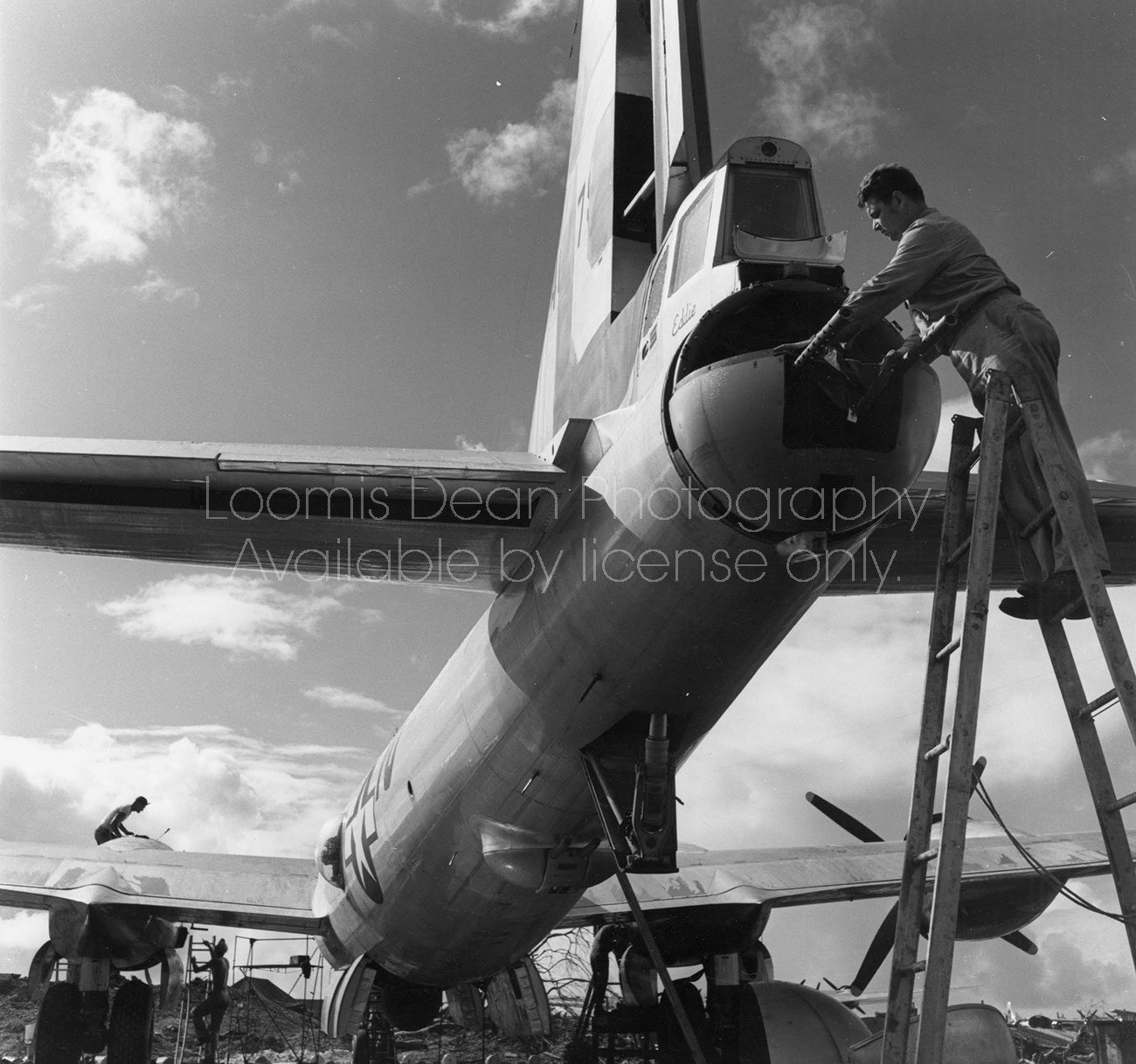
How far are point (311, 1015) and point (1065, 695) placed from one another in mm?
25819

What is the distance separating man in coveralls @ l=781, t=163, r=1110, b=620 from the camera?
3.84m

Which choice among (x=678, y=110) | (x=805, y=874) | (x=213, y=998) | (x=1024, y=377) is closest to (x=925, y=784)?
(x=1024, y=377)

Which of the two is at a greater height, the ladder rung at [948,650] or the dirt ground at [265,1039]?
the ladder rung at [948,650]

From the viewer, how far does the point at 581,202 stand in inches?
311

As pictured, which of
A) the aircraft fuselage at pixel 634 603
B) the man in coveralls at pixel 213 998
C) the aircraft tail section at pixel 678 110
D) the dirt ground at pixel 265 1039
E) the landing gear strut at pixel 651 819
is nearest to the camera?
the aircraft fuselage at pixel 634 603

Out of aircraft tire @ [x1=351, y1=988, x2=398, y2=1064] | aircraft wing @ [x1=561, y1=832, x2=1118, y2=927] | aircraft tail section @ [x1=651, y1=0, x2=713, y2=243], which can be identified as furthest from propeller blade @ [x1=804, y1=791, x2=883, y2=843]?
aircraft tail section @ [x1=651, y1=0, x2=713, y2=243]

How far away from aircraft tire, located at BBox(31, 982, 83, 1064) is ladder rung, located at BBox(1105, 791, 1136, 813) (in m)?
10.6

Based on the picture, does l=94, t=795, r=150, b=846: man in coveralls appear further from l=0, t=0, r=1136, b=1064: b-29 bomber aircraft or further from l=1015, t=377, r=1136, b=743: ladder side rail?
l=1015, t=377, r=1136, b=743: ladder side rail

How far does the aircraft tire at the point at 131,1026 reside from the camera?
11.3 meters

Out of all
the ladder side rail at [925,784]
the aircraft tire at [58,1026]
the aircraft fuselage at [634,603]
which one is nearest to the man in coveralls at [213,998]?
the aircraft tire at [58,1026]

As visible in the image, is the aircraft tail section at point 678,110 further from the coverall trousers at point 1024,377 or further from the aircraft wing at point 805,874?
the aircraft wing at point 805,874

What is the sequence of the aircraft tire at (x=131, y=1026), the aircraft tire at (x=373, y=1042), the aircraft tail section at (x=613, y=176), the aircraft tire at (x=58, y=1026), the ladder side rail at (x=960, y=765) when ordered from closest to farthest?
the ladder side rail at (x=960, y=765) < the aircraft tail section at (x=613, y=176) < the aircraft tire at (x=58, y=1026) < the aircraft tire at (x=131, y=1026) < the aircraft tire at (x=373, y=1042)

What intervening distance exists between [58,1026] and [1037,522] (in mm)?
10819

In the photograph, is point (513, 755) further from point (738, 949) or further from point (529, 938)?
point (738, 949)
